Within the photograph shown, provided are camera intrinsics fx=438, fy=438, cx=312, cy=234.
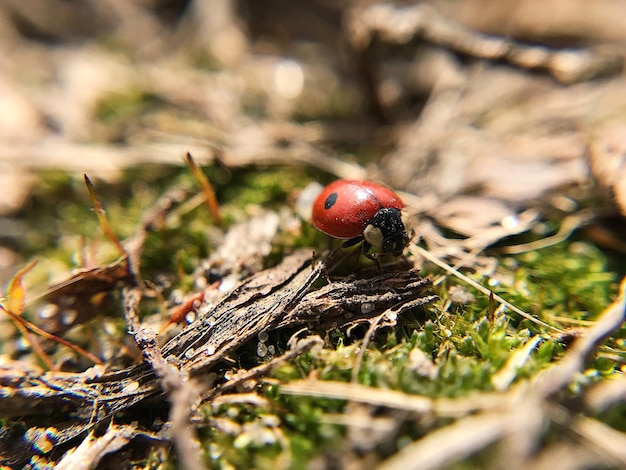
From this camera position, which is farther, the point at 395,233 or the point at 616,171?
the point at 616,171

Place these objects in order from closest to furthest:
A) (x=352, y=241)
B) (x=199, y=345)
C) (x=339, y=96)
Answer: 1. (x=199, y=345)
2. (x=352, y=241)
3. (x=339, y=96)

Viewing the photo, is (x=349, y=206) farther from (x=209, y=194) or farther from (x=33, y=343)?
(x=33, y=343)

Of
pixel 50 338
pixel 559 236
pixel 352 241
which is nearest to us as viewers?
pixel 50 338

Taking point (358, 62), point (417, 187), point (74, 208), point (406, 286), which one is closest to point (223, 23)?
point (358, 62)

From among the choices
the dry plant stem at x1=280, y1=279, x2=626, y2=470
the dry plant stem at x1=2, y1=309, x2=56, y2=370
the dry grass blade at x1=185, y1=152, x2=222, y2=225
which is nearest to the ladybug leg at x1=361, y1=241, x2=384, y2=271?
the dry plant stem at x1=280, y1=279, x2=626, y2=470

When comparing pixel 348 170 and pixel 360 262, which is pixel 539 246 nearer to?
pixel 360 262

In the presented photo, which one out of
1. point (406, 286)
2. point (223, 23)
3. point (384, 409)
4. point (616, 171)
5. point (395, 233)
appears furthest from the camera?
point (223, 23)

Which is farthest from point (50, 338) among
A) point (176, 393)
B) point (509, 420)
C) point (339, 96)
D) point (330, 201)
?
point (339, 96)
